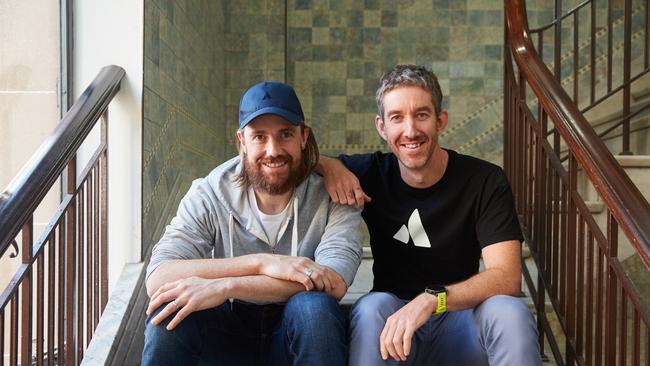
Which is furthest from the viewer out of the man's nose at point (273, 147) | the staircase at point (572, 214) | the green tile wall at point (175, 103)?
the green tile wall at point (175, 103)

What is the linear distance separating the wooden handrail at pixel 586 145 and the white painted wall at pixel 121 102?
1.37 metres

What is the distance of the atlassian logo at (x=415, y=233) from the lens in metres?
1.97

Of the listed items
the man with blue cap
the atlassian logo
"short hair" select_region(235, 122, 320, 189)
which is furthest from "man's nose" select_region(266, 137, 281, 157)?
the atlassian logo

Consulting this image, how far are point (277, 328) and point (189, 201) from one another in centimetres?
46

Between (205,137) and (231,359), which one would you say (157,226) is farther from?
(205,137)

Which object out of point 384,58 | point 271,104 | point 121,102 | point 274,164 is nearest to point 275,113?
point 271,104

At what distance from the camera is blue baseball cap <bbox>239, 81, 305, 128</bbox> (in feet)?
6.19

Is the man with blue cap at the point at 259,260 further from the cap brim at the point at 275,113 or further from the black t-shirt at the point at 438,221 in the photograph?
the black t-shirt at the point at 438,221

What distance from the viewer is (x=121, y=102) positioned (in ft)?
7.76

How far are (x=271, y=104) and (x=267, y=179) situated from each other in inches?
8.6

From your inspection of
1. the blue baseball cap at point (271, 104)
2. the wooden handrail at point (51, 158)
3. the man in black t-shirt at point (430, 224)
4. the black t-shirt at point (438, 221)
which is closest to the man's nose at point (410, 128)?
the man in black t-shirt at point (430, 224)

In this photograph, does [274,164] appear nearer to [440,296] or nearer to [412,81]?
[412,81]

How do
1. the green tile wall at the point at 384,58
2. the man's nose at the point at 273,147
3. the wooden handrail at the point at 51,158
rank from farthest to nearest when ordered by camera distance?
1. the green tile wall at the point at 384,58
2. the man's nose at the point at 273,147
3. the wooden handrail at the point at 51,158

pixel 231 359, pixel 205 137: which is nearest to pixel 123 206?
pixel 231 359
